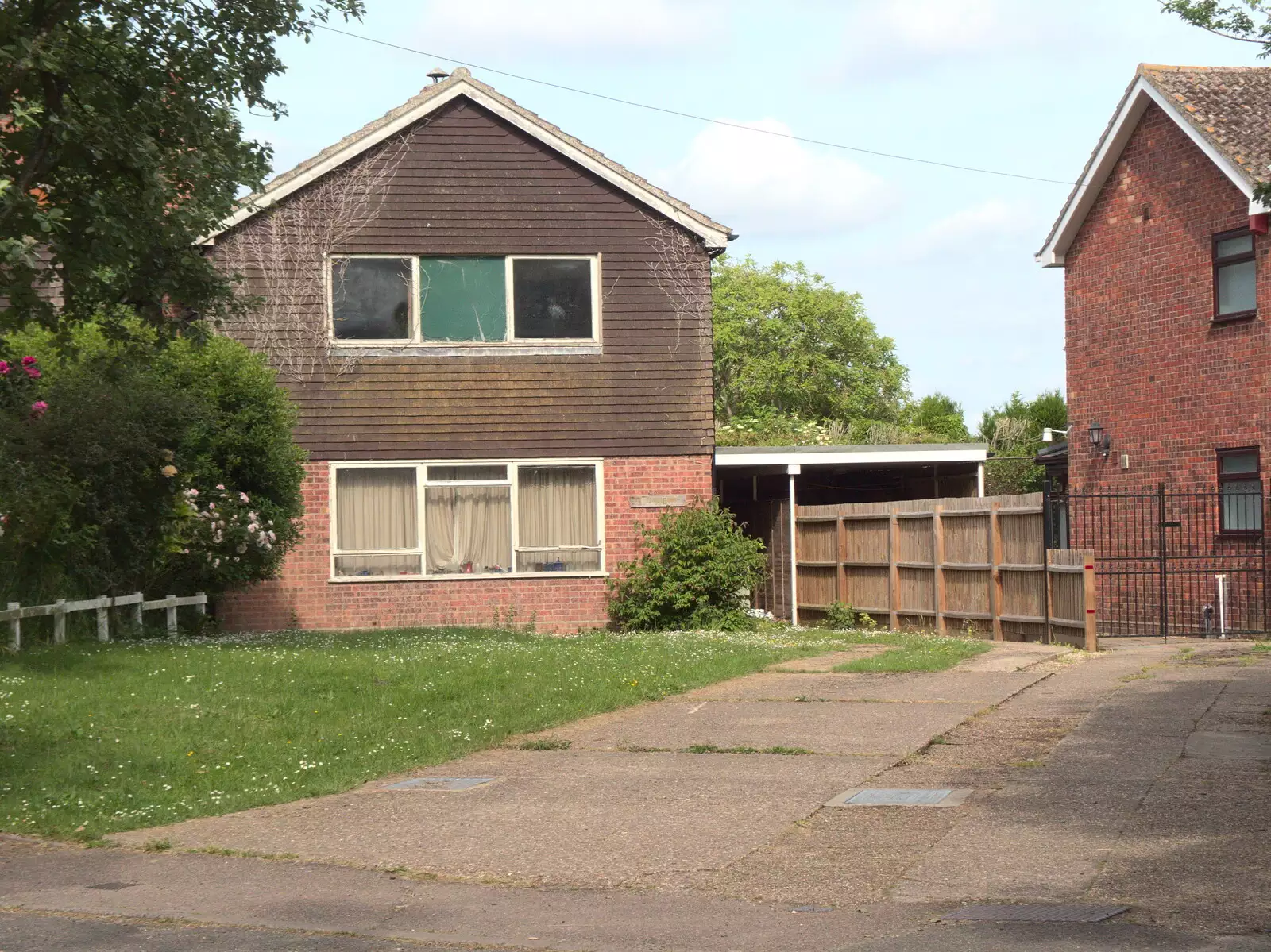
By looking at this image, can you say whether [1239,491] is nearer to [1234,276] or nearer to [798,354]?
[1234,276]

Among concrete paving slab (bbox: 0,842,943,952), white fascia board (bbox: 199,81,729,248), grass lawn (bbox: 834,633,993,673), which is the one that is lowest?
concrete paving slab (bbox: 0,842,943,952)

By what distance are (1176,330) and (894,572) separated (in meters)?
5.60

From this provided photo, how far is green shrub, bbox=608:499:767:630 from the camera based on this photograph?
2061 centimetres

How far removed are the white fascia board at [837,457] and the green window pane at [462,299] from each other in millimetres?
4030

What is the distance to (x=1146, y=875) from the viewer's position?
21.2ft

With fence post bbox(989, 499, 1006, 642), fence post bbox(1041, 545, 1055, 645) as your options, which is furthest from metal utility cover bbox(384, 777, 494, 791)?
fence post bbox(989, 499, 1006, 642)

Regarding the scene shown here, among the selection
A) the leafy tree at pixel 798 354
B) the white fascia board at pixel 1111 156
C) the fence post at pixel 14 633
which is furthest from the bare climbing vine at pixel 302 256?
the leafy tree at pixel 798 354

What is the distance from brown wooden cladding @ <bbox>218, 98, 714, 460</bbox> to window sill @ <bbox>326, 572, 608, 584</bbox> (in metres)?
1.71

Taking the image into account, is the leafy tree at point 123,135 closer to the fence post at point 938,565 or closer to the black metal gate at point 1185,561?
the fence post at point 938,565

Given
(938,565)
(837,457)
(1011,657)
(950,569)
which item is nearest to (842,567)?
(837,457)

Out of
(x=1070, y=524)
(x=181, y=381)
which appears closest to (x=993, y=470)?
(x=1070, y=524)

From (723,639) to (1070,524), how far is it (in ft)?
25.8

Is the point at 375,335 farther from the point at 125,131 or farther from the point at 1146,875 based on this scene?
the point at 1146,875

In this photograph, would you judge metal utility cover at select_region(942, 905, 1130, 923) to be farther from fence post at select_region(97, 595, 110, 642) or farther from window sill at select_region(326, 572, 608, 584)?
window sill at select_region(326, 572, 608, 584)
